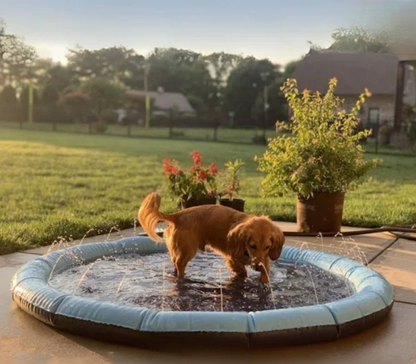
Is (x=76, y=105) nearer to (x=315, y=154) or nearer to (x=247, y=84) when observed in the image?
(x=247, y=84)

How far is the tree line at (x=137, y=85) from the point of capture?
31.5 m

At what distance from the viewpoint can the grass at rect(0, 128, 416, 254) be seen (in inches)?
283

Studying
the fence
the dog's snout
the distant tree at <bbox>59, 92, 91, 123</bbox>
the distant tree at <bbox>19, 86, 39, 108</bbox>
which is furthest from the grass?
the distant tree at <bbox>59, 92, 91, 123</bbox>

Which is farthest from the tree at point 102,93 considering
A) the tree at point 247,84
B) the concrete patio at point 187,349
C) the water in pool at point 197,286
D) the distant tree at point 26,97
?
the concrete patio at point 187,349

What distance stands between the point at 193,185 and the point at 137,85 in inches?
1178

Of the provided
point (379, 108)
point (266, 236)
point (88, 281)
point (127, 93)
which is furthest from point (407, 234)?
point (127, 93)

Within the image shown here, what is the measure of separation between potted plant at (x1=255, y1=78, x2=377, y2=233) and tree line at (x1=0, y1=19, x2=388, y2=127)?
22.9 meters

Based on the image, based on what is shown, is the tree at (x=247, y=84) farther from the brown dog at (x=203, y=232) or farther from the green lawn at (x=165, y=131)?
the brown dog at (x=203, y=232)

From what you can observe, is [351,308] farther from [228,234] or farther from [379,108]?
[379,108]

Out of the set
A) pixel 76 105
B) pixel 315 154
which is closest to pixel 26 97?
pixel 76 105

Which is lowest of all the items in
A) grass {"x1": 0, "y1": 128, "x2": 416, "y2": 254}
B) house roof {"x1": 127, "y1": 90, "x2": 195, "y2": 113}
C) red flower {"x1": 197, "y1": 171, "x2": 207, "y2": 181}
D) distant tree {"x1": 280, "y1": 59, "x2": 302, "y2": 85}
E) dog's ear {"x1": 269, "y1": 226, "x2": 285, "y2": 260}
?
grass {"x1": 0, "y1": 128, "x2": 416, "y2": 254}

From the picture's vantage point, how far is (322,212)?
22.5ft

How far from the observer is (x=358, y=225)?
7.85 meters

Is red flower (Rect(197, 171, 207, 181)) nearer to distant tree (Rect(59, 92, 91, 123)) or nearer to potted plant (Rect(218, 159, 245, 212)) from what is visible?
potted plant (Rect(218, 159, 245, 212))
